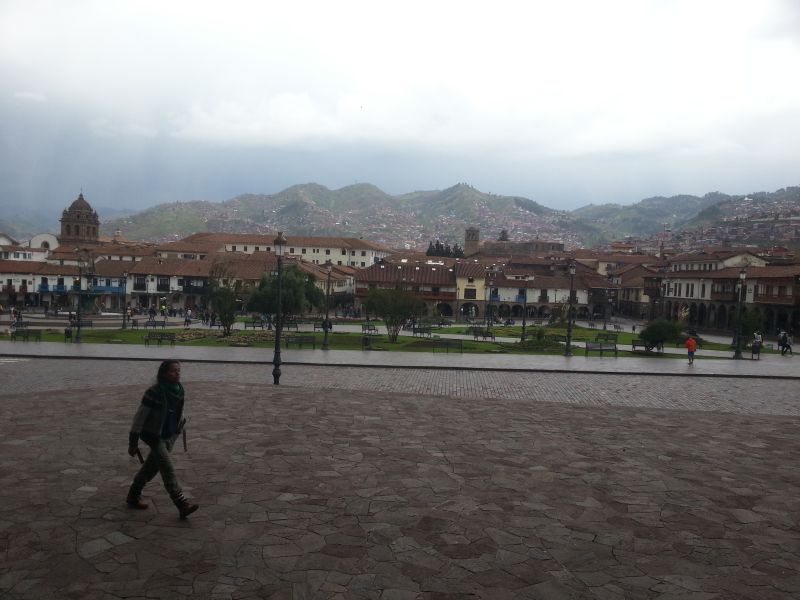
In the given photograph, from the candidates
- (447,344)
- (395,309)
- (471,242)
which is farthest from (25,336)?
(471,242)

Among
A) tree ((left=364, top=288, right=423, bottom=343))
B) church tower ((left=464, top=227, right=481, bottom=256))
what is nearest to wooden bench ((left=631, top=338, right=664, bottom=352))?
tree ((left=364, top=288, right=423, bottom=343))

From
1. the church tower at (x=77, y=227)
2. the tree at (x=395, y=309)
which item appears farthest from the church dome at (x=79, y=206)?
the tree at (x=395, y=309)

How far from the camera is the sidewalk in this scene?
2403cm

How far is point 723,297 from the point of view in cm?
6097

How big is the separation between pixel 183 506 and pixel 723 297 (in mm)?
63012

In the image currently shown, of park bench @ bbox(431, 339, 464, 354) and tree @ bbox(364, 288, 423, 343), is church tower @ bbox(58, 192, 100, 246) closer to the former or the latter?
tree @ bbox(364, 288, 423, 343)

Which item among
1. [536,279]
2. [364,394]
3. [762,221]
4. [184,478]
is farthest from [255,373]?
[762,221]

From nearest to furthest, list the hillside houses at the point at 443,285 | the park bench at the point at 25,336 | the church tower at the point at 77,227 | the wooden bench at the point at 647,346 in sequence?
the park bench at the point at 25,336 → the wooden bench at the point at 647,346 → the hillside houses at the point at 443,285 → the church tower at the point at 77,227

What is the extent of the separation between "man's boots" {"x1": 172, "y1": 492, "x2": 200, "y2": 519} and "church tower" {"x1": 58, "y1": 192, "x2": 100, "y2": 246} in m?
103

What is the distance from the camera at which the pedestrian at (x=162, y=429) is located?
274 inches

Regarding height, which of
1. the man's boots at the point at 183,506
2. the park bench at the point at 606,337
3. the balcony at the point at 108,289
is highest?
the man's boots at the point at 183,506

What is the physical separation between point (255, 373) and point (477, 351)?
12235 mm

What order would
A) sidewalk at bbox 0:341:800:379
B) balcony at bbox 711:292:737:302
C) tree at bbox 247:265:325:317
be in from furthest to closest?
balcony at bbox 711:292:737:302 < tree at bbox 247:265:325:317 < sidewalk at bbox 0:341:800:379

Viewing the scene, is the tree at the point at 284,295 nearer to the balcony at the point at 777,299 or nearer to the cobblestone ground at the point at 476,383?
the cobblestone ground at the point at 476,383
